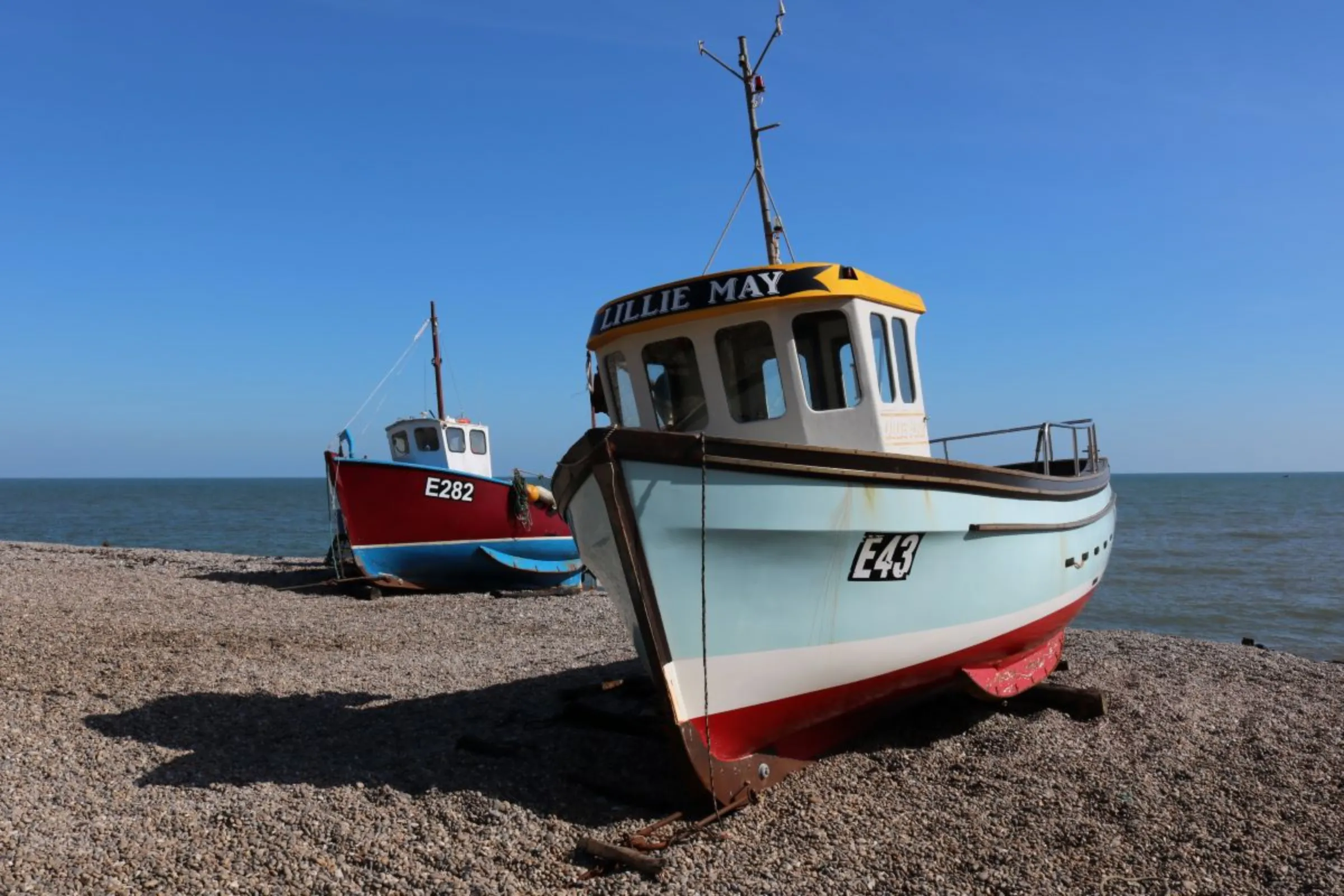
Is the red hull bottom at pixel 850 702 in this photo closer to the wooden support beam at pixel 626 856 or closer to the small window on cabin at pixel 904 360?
the wooden support beam at pixel 626 856

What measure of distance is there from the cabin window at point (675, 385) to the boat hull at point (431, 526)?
9.29 metres

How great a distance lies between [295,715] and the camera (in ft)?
24.2

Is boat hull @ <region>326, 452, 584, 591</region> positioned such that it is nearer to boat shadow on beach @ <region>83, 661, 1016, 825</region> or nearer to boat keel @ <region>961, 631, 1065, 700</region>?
boat shadow on beach @ <region>83, 661, 1016, 825</region>

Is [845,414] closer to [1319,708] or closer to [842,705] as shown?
[842,705]

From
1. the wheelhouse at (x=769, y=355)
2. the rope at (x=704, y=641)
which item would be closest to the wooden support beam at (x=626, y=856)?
the rope at (x=704, y=641)

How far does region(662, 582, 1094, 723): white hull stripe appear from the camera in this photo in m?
5.15

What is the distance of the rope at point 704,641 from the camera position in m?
4.98

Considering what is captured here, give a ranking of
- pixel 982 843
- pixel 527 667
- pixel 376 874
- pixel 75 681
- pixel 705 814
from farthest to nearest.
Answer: pixel 527 667, pixel 75 681, pixel 705 814, pixel 982 843, pixel 376 874

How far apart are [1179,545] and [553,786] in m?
30.8

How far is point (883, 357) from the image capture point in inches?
263

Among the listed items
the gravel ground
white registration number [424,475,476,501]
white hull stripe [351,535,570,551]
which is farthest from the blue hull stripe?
the gravel ground

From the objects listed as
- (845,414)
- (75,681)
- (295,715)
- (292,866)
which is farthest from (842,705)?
(75,681)

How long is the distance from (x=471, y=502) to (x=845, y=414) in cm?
1027

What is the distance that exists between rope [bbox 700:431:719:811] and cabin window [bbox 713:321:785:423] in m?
1.39
